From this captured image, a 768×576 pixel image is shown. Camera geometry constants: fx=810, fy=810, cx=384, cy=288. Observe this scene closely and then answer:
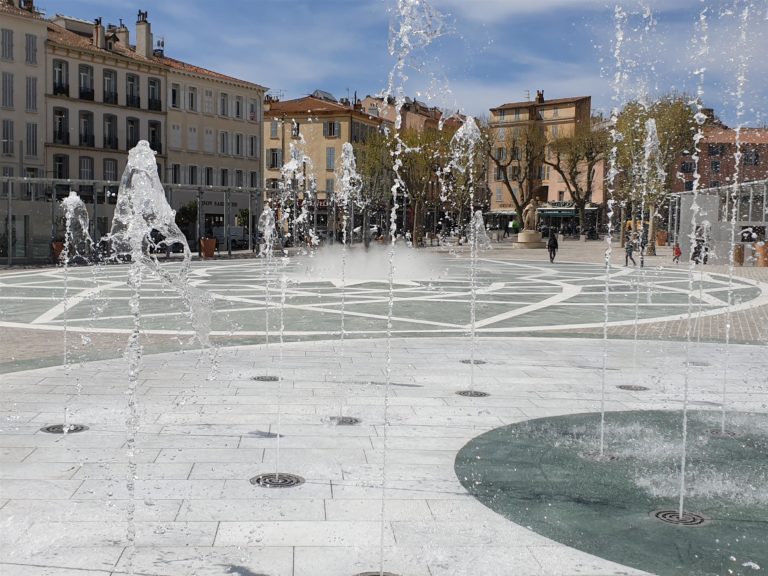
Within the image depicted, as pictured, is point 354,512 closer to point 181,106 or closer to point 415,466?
point 415,466

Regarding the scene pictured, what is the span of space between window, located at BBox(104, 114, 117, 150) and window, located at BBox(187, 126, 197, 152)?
5.46 metres

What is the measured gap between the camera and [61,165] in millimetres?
45438

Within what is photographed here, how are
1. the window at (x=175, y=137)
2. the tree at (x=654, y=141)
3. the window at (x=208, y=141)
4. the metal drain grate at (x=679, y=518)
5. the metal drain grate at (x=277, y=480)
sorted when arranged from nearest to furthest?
1. the metal drain grate at (x=679, y=518)
2. the metal drain grate at (x=277, y=480)
3. the tree at (x=654, y=141)
4. the window at (x=175, y=137)
5. the window at (x=208, y=141)

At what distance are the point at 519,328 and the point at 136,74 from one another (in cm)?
4310

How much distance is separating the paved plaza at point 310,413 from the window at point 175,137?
1466 inches

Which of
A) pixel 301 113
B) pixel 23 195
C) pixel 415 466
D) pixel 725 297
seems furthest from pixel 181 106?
pixel 415 466

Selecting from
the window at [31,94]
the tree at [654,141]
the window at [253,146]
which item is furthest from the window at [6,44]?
the tree at [654,141]

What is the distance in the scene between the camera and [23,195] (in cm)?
4175

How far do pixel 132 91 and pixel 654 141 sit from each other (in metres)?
31.0

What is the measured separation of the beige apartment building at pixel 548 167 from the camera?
81562 mm

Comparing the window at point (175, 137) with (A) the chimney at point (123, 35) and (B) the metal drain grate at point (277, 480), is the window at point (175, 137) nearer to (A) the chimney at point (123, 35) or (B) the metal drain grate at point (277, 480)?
(A) the chimney at point (123, 35)

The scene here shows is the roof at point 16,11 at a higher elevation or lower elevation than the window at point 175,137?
higher

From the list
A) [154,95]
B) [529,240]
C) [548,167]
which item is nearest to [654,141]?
[529,240]

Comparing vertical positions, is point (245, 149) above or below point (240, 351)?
above
